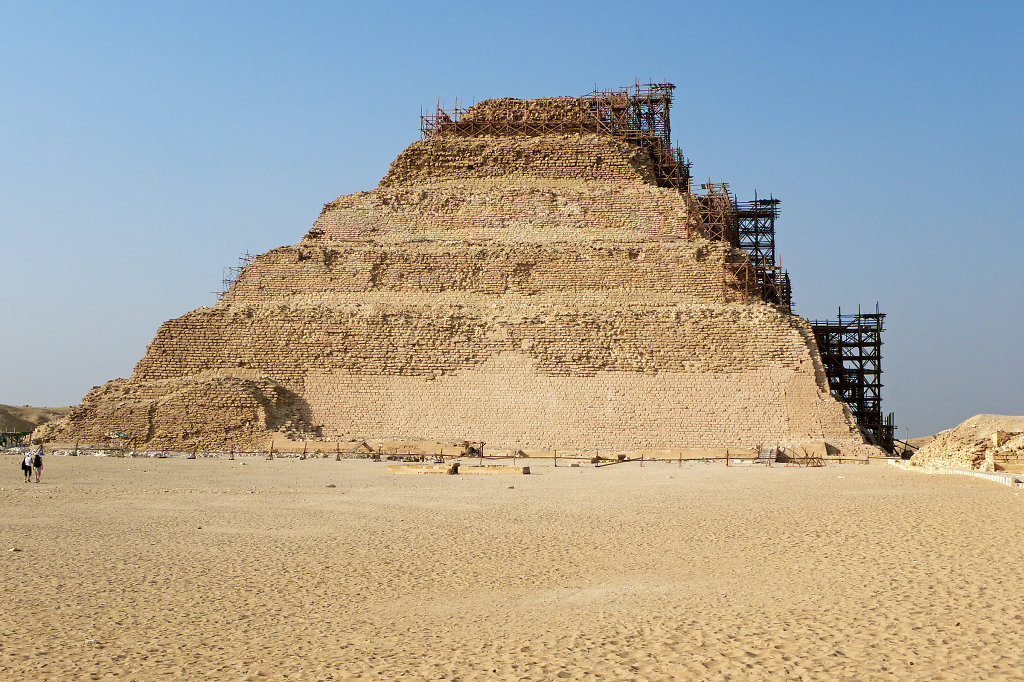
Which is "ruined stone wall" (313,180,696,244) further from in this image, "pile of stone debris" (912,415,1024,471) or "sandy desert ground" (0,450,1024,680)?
"sandy desert ground" (0,450,1024,680)

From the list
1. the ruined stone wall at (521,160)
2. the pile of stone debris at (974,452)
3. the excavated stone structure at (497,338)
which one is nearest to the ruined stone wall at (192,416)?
the excavated stone structure at (497,338)

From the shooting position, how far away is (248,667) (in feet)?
20.0

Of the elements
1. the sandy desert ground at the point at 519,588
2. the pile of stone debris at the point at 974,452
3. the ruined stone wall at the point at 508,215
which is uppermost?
the ruined stone wall at the point at 508,215

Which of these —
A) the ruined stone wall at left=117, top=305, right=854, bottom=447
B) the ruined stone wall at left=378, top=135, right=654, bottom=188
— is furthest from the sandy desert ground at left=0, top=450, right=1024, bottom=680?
the ruined stone wall at left=378, top=135, right=654, bottom=188

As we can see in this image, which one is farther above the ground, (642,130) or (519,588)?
(642,130)

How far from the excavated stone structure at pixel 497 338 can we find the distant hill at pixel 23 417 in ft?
76.8

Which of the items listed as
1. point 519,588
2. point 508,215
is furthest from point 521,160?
point 519,588

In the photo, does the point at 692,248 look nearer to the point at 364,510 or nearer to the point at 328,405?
the point at 328,405

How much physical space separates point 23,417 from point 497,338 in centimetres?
4294

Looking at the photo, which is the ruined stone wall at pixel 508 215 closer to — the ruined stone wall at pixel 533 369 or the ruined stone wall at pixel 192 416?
the ruined stone wall at pixel 533 369

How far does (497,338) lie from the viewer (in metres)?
32.3

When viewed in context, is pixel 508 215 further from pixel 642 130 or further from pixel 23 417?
pixel 23 417

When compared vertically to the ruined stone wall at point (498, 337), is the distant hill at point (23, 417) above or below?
below

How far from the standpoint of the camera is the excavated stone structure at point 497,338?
98.1 feet
